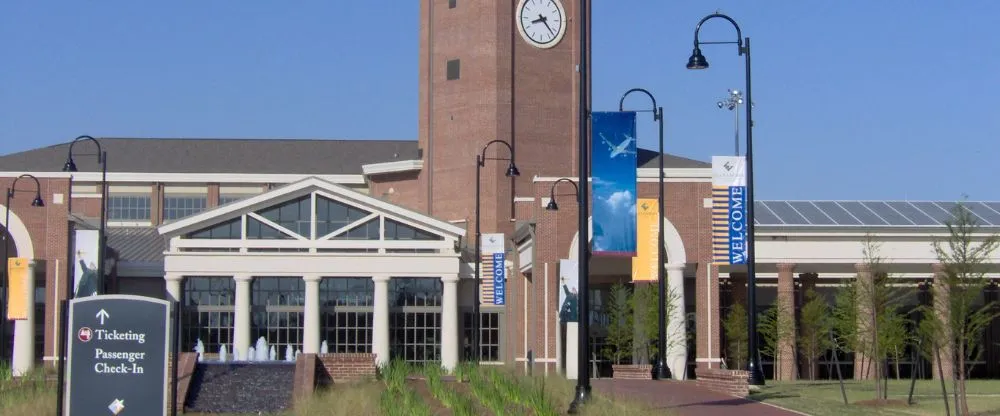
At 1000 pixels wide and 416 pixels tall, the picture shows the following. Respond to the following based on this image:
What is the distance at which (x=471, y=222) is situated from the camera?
77562 mm

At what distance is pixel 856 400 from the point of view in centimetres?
3759

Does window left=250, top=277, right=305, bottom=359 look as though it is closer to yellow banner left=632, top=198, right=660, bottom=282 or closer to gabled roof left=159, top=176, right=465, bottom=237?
gabled roof left=159, top=176, right=465, bottom=237

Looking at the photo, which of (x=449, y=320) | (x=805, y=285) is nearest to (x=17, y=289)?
(x=449, y=320)

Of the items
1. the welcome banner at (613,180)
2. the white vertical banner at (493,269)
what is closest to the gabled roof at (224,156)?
the white vertical banner at (493,269)

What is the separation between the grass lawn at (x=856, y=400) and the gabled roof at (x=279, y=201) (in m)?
28.1

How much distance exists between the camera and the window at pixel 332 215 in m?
70.4

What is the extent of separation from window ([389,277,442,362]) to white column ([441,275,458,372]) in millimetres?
1116

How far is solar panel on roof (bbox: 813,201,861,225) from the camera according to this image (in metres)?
67.8

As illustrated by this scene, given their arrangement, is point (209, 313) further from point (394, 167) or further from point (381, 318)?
point (394, 167)

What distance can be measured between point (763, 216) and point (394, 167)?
23.6 meters

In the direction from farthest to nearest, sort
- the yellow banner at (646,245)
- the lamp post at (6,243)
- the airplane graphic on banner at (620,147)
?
the lamp post at (6,243) < the yellow banner at (646,245) < the airplane graphic on banner at (620,147)

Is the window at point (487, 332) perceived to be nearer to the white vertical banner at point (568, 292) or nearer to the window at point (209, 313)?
the window at point (209, 313)

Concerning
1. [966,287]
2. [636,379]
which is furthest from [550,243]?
[966,287]

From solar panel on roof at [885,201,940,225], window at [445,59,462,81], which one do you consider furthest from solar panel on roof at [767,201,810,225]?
window at [445,59,462,81]
